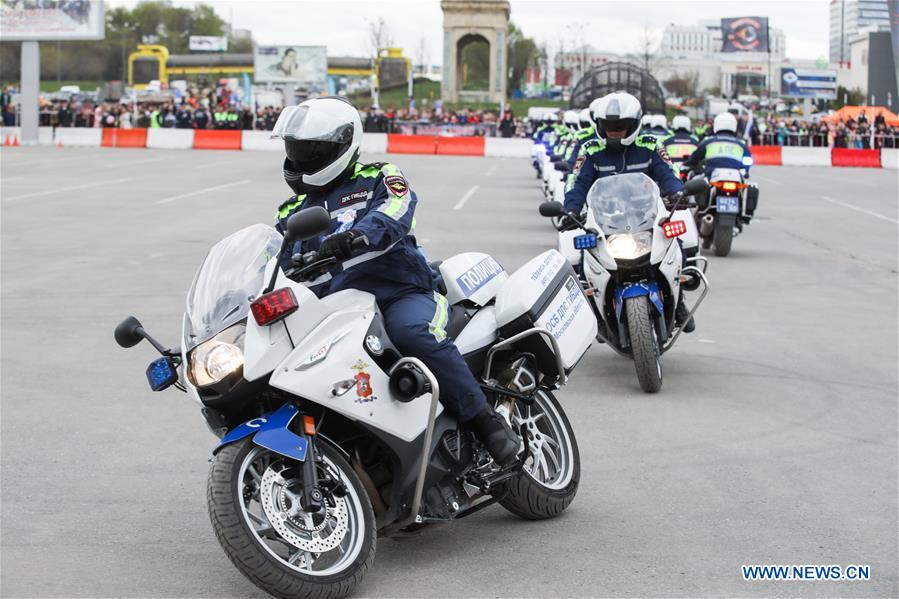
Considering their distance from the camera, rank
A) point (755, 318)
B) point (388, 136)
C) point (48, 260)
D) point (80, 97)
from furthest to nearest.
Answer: point (80, 97) < point (388, 136) < point (48, 260) < point (755, 318)

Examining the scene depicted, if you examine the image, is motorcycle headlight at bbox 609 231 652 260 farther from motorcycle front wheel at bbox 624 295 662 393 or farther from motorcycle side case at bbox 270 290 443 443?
motorcycle side case at bbox 270 290 443 443

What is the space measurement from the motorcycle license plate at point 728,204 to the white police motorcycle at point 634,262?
7959 mm

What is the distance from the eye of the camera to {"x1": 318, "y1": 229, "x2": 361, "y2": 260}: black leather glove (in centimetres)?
447

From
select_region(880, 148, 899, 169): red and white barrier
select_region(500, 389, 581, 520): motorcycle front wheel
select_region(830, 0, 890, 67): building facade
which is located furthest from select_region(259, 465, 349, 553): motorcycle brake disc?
select_region(830, 0, 890, 67): building facade

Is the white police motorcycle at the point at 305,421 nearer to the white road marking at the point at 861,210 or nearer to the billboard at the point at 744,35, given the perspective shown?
the white road marking at the point at 861,210

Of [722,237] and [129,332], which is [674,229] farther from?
[722,237]

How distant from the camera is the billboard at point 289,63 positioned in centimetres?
8050

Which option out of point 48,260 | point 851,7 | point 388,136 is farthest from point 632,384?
point 851,7

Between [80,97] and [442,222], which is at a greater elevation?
[80,97]

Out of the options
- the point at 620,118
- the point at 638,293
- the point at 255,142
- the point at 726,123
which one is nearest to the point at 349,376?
the point at 638,293

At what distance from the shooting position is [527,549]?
204 inches

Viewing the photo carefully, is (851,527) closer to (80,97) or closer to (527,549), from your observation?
(527,549)

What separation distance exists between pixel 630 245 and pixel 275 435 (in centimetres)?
437

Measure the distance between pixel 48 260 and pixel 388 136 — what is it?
3373 cm
